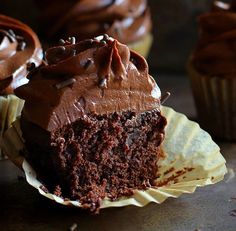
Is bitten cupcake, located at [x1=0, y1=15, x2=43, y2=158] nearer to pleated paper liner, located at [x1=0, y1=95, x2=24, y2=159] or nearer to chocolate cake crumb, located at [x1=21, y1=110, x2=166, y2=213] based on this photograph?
pleated paper liner, located at [x1=0, y1=95, x2=24, y2=159]

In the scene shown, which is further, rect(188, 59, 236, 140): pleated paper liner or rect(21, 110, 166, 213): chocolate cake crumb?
rect(188, 59, 236, 140): pleated paper liner

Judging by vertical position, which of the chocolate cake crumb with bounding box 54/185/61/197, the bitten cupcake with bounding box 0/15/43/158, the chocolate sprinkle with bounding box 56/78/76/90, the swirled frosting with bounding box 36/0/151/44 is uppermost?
the chocolate sprinkle with bounding box 56/78/76/90

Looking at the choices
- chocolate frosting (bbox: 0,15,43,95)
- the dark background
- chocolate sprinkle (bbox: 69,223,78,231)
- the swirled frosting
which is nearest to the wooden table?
chocolate sprinkle (bbox: 69,223,78,231)

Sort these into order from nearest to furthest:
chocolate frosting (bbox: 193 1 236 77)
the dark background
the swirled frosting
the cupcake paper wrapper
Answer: chocolate frosting (bbox: 193 1 236 77), the swirled frosting, the cupcake paper wrapper, the dark background

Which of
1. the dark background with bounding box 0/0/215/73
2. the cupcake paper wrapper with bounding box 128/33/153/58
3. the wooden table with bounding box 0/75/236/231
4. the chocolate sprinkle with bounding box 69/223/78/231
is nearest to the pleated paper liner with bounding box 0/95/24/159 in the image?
the wooden table with bounding box 0/75/236/231

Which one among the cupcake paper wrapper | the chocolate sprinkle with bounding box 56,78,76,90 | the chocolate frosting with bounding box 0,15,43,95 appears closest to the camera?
the chocolate sprinkle with bounding box 56,78,76,90

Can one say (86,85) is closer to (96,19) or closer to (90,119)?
(90,119)

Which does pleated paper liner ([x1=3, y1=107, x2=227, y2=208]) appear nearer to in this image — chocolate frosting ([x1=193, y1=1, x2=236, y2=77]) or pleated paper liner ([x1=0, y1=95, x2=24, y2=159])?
pleated paper liner ([x1=0, y1=95, x2=24, y2=159])

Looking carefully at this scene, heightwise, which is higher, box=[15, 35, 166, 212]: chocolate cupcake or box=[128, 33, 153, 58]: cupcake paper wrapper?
box=[15, 35, 166, 212]: chocolate cupcake
